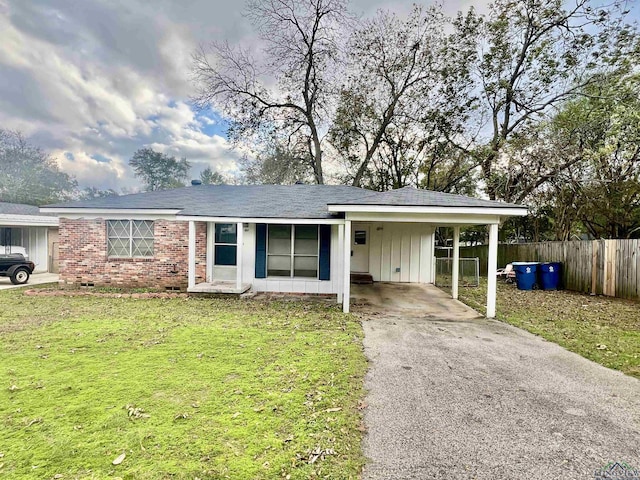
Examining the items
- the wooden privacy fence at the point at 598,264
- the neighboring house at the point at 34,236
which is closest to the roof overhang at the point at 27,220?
the neighboring house at the point at 34,236

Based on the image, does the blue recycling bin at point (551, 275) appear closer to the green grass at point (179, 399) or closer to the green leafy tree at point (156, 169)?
the green grass at point (179, 399)

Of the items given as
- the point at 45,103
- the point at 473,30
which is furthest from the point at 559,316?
the point at 45,103

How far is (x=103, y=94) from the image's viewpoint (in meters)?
22.2

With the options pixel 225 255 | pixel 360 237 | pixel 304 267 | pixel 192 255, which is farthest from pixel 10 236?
pixel 360 237

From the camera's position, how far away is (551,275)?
12016 mm

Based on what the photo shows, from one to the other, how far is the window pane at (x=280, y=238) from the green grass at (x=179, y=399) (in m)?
3.96

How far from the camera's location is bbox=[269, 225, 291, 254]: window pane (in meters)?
10.3

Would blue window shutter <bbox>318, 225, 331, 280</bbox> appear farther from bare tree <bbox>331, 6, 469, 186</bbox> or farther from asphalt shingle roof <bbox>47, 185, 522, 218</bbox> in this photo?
bare tree <bbox>331, 6, 469, 186</bbox>

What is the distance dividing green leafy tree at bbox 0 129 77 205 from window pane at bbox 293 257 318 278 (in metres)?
34.2

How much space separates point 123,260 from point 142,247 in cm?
76

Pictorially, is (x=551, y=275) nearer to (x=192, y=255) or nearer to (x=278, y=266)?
(x=278, y=266)

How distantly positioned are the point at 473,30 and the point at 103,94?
23547 mm

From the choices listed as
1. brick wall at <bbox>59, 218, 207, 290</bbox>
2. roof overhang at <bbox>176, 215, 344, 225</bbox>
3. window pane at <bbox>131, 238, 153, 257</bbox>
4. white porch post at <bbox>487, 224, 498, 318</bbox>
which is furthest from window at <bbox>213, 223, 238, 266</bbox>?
white porch post at <bbox>487, 224, 498, 318</bbox>

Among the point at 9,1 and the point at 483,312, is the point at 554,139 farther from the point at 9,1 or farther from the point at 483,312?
the point at 9,1
